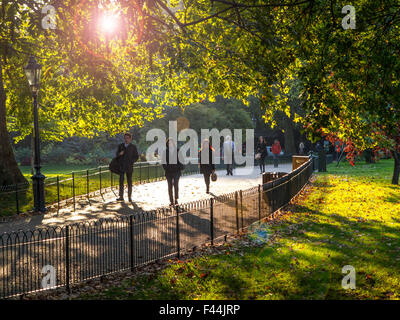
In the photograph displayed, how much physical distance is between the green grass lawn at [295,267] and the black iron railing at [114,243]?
550 millimetres

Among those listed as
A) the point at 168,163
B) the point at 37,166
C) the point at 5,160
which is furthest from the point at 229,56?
the point at 5,160

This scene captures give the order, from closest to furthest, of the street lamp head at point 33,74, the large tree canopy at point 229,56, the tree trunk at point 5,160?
1. the large tree canopy at point 229,56
2. the street lamp head at point 33,74
3. the tree trunk at point 5,160

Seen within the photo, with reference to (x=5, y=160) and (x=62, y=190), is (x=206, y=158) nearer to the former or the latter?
(x=62, y=190)

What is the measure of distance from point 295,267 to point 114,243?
3101 millimetres

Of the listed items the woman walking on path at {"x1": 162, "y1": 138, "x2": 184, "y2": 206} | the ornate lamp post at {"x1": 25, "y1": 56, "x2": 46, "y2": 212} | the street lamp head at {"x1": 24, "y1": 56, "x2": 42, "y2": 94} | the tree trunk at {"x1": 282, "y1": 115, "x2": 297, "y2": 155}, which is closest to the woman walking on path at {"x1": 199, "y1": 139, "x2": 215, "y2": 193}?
the woman walking on path at {"x1": 162, "y1": 138, "x2": 184, "y2": 206}

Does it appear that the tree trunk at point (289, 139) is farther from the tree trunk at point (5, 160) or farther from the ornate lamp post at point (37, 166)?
the ornate lamp post at point (37, 166)

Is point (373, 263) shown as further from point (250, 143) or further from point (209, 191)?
point (250, 143)

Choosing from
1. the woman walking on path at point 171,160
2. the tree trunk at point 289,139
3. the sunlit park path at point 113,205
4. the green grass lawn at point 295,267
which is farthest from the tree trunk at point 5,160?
the tree trunk at point 289,139

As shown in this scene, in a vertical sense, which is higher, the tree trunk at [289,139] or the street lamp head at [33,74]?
the street lamp head at [33,74]

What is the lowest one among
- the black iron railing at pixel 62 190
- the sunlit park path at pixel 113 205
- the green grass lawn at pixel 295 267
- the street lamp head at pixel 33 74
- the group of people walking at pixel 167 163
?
the green grass lawn at pixel 295 267

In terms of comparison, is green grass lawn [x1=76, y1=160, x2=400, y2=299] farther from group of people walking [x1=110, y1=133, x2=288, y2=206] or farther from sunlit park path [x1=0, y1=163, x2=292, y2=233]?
sunlit park path [x1=0, y1=163, x2=292, y2=233]

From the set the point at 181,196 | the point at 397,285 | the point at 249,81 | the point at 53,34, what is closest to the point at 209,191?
the point at 181,196

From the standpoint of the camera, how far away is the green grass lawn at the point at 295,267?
729 cm

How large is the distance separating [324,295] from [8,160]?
54.0 feet
